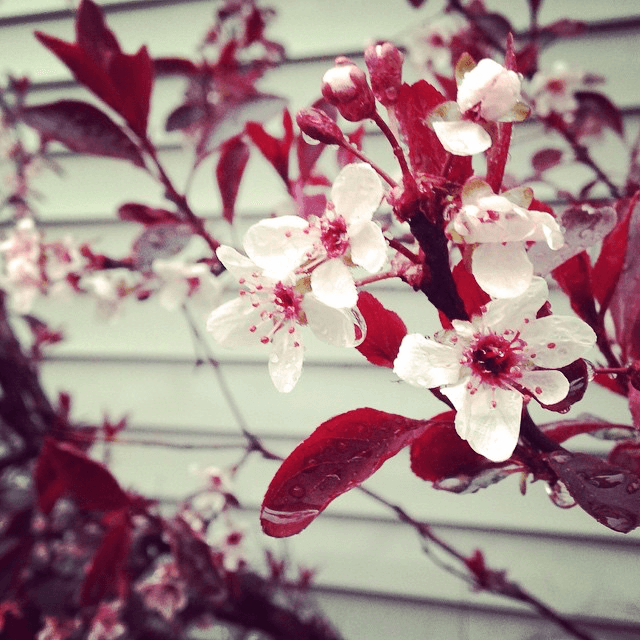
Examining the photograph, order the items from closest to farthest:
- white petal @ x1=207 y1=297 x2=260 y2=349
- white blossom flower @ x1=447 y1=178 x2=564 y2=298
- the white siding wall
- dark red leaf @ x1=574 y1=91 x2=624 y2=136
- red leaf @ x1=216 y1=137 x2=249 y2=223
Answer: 1. white blossom flower @ x1=447 y1=178 x2=564 y2=298
2. white petal @ x1=207 y1=297 x2=260 y2=349
3. red leaf @ x1=216 y1=137 x2=249 y2=223
4. dark red leaf @ x1=574 y1=91 x2=624 y2=136
5. the white siding wall

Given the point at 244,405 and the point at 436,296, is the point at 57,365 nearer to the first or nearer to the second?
the point at 244,405

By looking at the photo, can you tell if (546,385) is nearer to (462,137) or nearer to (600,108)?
(462,137)

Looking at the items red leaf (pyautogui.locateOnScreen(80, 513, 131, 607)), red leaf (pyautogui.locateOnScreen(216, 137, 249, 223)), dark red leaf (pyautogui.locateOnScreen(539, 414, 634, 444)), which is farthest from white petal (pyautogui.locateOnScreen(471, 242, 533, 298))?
red leaf (pyautogui.locateOnScreen(80, 513, 131, 607))

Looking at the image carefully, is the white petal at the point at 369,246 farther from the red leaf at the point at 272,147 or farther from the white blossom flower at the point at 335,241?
the red leaf at the point at 272,147

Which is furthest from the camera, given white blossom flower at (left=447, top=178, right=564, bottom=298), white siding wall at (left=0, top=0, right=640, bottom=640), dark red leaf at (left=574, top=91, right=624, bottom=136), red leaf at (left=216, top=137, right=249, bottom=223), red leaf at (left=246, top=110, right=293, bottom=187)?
white siding wall at (left=0, top=0, right=640, bottom=640)

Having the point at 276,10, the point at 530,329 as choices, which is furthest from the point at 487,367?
the point at 276,10

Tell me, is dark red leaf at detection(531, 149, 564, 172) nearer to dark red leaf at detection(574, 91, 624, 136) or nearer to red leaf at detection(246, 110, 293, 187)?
dark red leaf at detection(574, 91, 624, 136)

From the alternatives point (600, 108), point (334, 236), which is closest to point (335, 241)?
point (334, 236)
